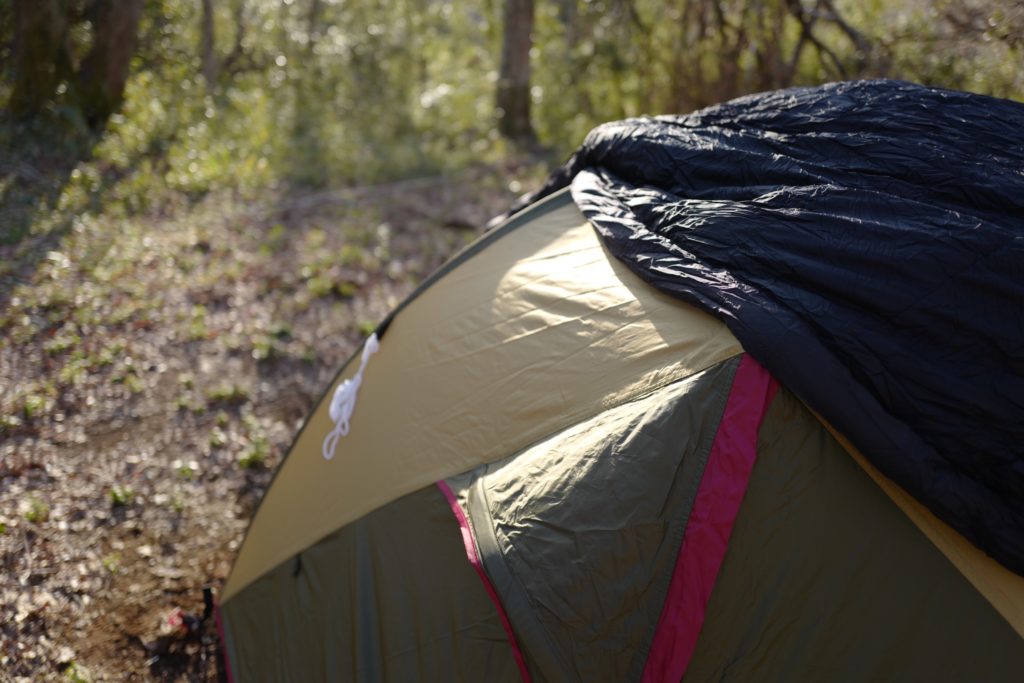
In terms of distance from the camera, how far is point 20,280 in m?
4.36

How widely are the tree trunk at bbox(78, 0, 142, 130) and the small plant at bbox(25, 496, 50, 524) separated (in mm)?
3881

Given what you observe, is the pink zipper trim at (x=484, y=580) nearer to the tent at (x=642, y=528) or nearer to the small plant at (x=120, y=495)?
the tent at (x=642, y=528)

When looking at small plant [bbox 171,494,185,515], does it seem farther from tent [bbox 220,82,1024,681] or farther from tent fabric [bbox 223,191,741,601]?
tent [bbox 220,82,1024,681]

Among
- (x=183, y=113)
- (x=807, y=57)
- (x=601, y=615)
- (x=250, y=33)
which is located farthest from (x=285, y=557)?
(x=250, y=33)

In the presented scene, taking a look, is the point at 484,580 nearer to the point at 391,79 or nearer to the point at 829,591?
the point at 829,591

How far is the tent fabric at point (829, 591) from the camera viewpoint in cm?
171

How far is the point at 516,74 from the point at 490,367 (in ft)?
19.1

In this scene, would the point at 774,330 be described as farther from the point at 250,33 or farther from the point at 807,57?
the point at 250,33

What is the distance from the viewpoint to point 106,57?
601 cm

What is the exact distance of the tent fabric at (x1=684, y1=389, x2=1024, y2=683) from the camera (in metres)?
1.71

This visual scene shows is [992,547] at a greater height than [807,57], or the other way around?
[807,57]

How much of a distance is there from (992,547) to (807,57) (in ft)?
18.1

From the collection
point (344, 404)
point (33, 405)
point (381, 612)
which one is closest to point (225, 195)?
point (33, 405)

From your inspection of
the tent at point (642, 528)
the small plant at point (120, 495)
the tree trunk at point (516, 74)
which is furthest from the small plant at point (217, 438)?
the tree trunk at point (516, 74)
